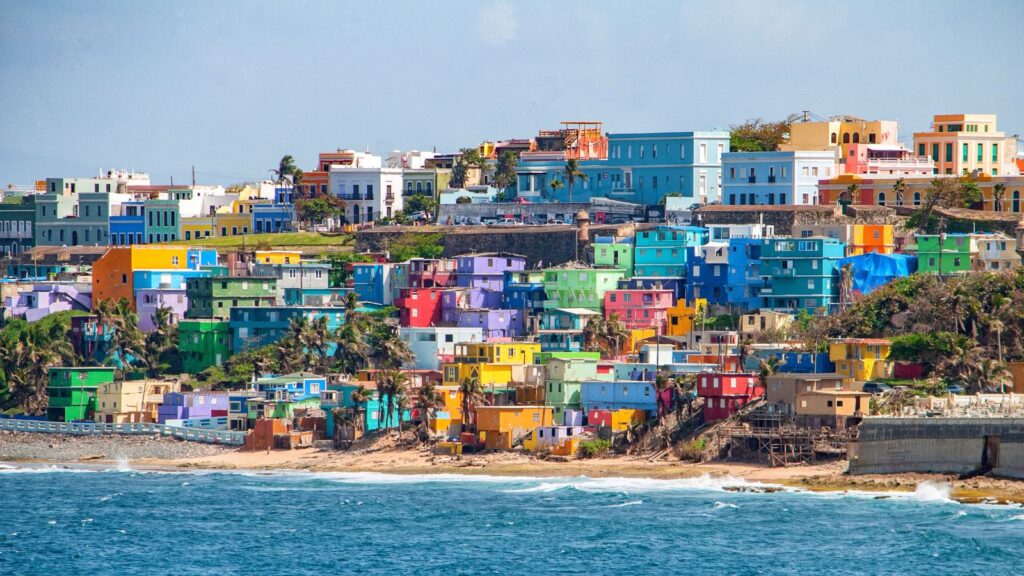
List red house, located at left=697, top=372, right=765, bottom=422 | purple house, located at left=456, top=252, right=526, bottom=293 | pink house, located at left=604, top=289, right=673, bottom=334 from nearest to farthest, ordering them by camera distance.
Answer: red house, located at left=697, top=372, right=765, bottom=422, pink house, located at left=604, top=289, right=673, bottom=334, purple house, located at left=456, top=252, right=526, bottom=293

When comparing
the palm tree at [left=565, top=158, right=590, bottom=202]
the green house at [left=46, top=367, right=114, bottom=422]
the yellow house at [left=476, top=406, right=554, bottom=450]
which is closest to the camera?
the yellow house at [left=476, top=406, right=554, bottom=450]

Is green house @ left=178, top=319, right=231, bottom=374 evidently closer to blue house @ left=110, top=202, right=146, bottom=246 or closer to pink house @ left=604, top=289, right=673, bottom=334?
pink house @ left=604, top=289, right=673, bottom=334

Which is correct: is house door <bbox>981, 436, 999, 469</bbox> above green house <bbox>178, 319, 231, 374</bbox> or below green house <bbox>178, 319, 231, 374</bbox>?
below

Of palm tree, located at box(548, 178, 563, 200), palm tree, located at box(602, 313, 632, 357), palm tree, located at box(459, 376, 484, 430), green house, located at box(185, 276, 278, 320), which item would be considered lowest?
palm tree, located at box(459, 376, 484, 430)

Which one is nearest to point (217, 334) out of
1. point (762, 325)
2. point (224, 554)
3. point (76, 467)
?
point (76, 467)

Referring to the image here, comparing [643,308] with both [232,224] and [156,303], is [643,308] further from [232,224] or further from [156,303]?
[232,224]

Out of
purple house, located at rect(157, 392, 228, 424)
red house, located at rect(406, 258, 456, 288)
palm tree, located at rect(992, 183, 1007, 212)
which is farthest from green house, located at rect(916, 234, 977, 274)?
purple house, located at rect(157, 392, 228, 424)
